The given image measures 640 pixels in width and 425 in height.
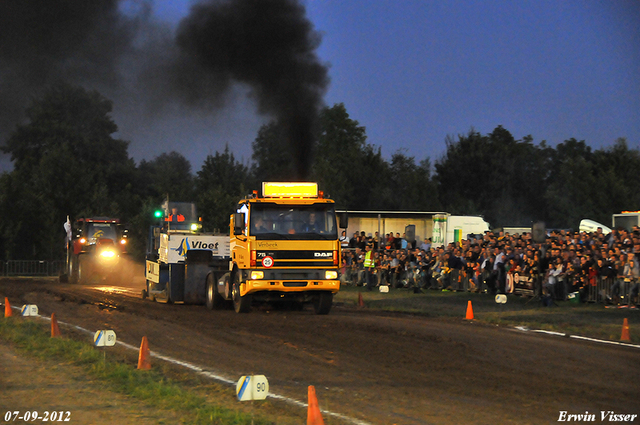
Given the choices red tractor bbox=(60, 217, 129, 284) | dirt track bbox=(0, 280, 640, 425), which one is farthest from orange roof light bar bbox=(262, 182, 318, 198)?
red tractor bbox=(60, 217, 129, 284)

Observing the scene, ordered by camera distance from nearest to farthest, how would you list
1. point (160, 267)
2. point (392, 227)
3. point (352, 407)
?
point (352, 407)
point (160, 267)
point (392, 227)

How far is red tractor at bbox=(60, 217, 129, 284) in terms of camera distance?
3416 cm

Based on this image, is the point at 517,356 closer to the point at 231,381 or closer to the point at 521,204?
the point at 231,381

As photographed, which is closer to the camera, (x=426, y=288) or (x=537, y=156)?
(x=426, y=288)

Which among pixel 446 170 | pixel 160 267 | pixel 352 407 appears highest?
pixel 446 170

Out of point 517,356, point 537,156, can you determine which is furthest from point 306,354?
point 537,156

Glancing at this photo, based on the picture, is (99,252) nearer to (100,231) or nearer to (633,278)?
(100,231)

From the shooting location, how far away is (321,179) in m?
47.1

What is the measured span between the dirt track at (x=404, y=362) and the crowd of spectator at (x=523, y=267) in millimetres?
5083

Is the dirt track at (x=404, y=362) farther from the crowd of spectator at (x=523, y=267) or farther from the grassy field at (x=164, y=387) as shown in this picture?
the crowd of spectator at (x=523, y=267)

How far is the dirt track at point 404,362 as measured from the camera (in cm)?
827

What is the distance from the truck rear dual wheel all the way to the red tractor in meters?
14.5

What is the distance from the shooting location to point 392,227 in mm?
36250

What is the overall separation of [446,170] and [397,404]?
56753 millimetres
